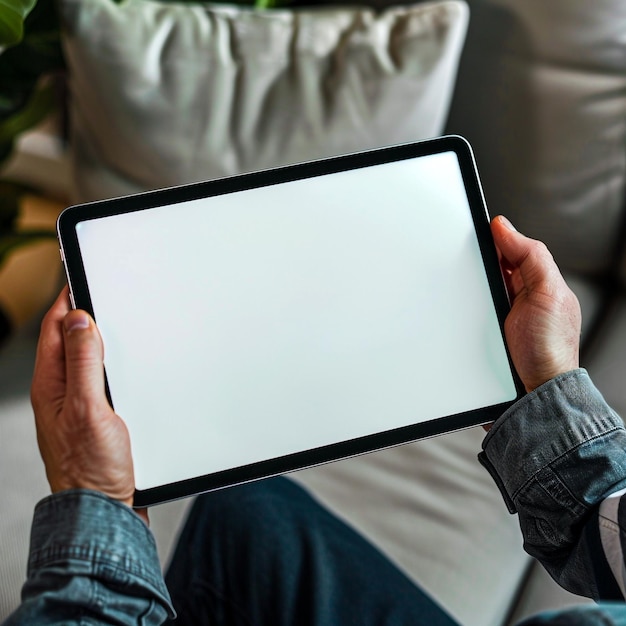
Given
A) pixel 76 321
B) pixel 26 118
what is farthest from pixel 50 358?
pixel 26 118

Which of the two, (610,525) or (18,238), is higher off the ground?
(610,525)

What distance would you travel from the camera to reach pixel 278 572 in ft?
1.98

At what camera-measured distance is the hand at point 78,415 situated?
49cm

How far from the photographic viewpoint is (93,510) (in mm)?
476

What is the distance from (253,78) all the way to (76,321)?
37 cm

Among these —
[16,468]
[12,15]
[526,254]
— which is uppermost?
[12,15]

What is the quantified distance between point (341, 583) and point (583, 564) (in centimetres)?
22

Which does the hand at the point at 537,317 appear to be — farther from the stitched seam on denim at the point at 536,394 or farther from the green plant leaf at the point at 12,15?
the green plant leaf at the point at 12,15

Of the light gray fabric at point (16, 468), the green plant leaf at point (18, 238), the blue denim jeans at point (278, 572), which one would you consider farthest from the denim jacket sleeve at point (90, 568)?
the green plant leaf at point (18, 238)

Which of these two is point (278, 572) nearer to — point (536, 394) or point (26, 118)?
point (536, 394)

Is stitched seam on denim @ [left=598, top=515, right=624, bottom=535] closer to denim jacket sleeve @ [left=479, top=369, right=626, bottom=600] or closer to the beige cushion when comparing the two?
denim jacket sleeve @ [left=479, top=369, right=626, bottom=600]

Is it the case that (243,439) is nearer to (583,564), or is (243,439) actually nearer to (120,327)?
(120,327)

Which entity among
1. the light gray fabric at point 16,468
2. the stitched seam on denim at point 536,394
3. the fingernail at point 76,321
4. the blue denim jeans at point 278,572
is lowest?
the light gray fabric at point 16,468

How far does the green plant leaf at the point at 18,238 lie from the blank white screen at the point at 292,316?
396mm
